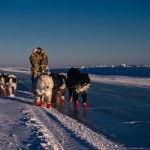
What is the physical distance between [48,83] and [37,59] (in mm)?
3907

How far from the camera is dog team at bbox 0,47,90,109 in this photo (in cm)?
1292

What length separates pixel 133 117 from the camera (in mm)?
11000

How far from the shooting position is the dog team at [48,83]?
12.9 metres

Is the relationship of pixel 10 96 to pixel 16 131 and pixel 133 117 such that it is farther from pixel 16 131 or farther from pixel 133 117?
pixel 16 131

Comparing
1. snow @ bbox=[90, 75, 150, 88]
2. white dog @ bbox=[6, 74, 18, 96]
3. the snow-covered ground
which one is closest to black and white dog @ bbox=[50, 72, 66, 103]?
white dog @ bbox=[6, 74, 18, 96]

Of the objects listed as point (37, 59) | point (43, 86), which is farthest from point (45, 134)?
point (37, 59)

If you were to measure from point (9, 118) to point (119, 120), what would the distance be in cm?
325

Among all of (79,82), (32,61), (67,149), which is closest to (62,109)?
(79,82)

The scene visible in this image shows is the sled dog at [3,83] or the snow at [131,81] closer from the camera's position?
the sled dog at [3,83]

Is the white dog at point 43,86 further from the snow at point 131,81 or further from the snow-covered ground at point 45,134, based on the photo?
the snow at point 131,81

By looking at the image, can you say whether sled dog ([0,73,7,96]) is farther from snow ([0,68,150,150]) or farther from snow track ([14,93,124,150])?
snow track ([14,93,124,150])

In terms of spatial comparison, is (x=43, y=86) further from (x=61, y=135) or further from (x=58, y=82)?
(x=61, y=135)

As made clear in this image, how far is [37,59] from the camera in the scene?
54.2 feet

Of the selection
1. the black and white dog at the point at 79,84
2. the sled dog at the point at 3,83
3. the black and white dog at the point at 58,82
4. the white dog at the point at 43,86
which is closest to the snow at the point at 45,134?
the white dog at the point at 43,86
